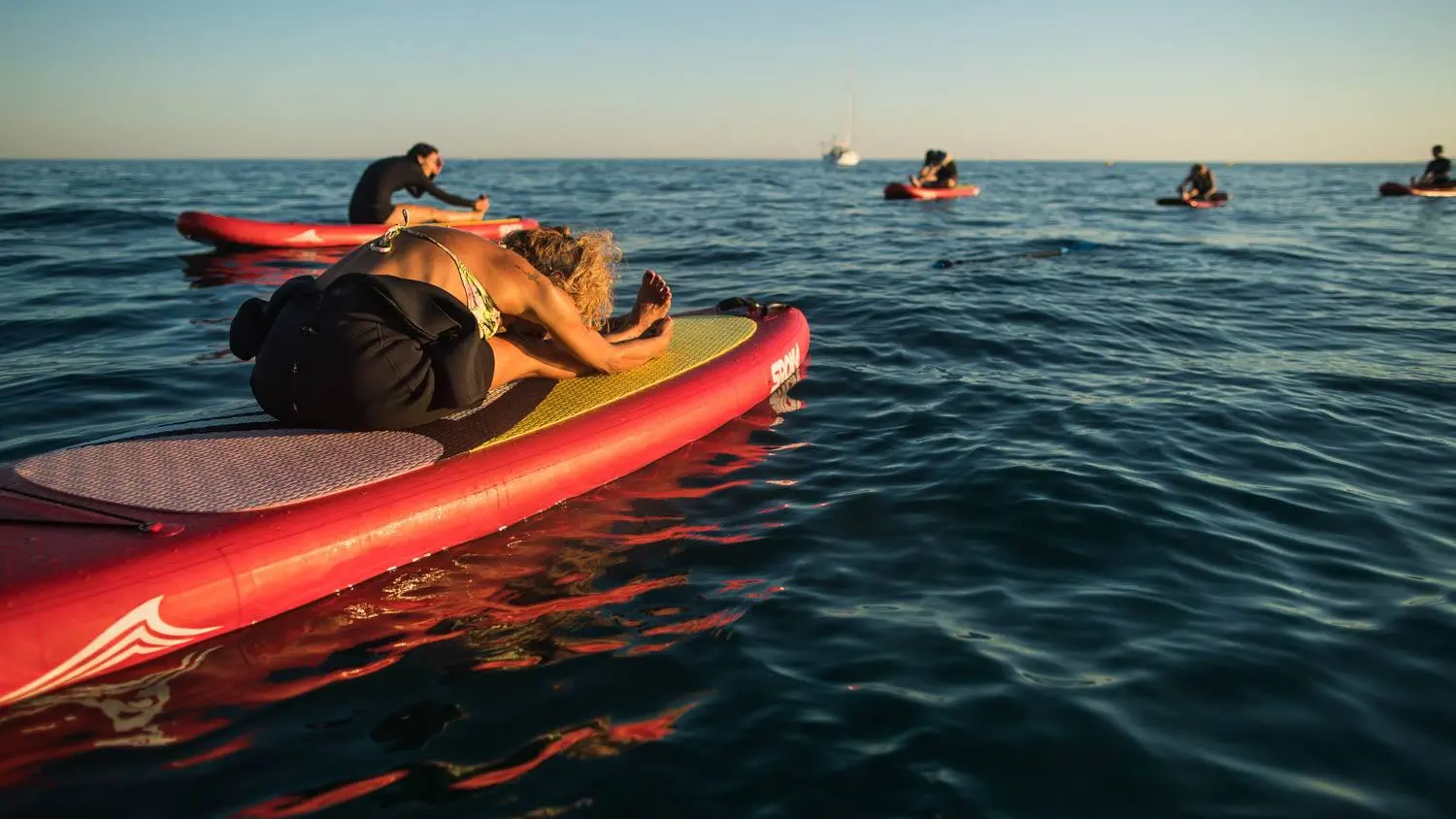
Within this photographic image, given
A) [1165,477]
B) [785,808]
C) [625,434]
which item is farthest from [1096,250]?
[785,808]

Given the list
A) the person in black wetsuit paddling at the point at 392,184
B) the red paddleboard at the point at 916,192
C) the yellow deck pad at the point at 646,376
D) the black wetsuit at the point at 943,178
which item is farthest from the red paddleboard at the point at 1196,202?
the yellow deck pad at the point at 646,376

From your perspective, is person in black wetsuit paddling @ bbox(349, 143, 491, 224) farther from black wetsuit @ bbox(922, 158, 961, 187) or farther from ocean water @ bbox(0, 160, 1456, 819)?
black wetsuit @ bbox(922, 158, 961, 187)

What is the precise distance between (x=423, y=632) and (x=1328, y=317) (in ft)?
30.9

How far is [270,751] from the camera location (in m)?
2.58

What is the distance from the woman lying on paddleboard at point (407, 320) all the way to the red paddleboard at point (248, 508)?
225 mm

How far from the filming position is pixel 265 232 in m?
13.0

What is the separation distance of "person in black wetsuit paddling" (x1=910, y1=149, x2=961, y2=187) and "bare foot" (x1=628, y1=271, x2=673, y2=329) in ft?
77.6

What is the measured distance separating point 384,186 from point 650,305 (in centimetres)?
936

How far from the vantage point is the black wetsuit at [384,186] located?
13344 millimetres

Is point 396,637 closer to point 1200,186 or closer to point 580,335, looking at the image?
point 580,335

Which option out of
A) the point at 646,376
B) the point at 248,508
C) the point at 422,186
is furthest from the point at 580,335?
the point at 422,186

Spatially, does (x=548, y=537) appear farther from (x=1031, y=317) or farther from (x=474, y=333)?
(x=1031, y=317)

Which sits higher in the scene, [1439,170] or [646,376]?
[1439,170]

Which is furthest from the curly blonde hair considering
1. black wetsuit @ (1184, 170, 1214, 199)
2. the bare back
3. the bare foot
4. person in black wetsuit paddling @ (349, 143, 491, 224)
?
black wetsuit @ (1184, 170, 1214, 199)
